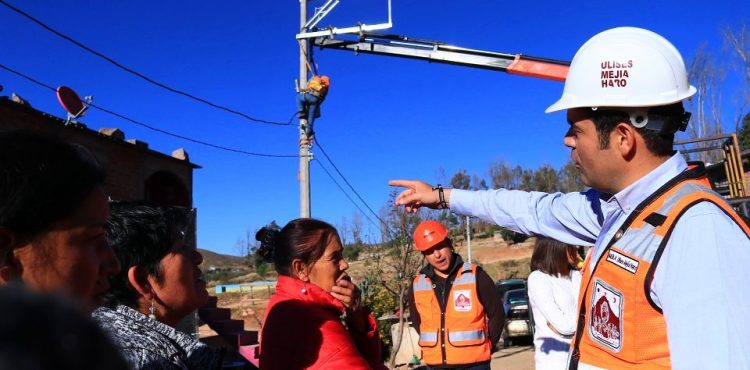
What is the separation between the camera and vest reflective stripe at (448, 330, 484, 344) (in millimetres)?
5055

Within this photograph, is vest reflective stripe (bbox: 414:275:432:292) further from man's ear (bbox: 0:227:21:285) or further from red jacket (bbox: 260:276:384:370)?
man's ear (bbox: 0:227:21:285)

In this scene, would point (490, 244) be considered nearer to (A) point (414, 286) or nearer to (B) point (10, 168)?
(A) point (414, 286)

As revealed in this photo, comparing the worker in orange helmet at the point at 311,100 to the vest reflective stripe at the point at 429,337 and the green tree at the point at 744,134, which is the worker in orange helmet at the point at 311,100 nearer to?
the vest reflective stripe at the point at 429,337

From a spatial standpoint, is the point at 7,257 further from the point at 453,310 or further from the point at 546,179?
the point at 546,179

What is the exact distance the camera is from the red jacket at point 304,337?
2.25 meters

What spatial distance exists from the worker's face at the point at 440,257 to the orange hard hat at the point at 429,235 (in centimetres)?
5

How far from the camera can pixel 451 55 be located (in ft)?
37.7

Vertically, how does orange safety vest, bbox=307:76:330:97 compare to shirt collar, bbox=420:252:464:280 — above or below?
above

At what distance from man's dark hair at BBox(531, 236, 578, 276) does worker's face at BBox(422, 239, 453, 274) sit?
3.69ft

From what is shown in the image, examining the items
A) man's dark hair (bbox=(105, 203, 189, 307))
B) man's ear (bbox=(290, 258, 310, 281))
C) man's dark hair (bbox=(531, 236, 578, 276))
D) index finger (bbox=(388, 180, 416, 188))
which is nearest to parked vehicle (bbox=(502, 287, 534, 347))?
man's dark hair (bbox=(531, 236, 578, 276))

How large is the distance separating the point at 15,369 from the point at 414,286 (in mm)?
5379

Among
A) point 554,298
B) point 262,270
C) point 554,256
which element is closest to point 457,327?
point 554,298

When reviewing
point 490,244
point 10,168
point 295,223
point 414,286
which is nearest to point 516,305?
point 414,286

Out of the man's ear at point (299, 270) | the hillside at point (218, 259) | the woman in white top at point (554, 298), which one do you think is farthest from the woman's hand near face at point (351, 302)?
the hillside at point (218, 259)
